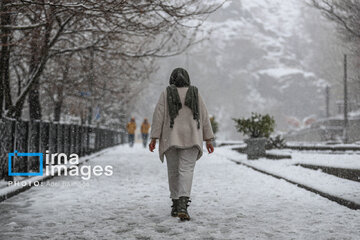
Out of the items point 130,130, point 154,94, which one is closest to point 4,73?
point 130,130

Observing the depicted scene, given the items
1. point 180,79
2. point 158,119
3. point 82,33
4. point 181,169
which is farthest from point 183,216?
point 82,33

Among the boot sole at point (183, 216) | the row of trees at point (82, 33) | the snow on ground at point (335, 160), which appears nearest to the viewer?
the boot sole at point (183, 216)

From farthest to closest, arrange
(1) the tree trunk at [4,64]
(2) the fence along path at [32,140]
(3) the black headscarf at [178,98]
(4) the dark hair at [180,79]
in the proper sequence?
(1) the tree trunk at [4,64] → (2) the fence along path at [32,140] → (4) the dark hair at [180,79] → (3) the black headscarf at [178,98]

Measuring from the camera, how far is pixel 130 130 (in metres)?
29.4

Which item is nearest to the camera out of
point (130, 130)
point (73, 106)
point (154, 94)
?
point (73, 106)

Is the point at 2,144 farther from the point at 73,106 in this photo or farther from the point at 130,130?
the point at 130,130

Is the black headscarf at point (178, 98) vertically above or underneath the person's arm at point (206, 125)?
above

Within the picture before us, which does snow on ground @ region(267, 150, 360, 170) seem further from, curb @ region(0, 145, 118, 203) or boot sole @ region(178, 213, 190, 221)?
curb @ region(0, 145, 118, 203)

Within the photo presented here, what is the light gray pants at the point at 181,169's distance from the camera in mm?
5838

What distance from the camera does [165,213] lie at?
20.3 feet

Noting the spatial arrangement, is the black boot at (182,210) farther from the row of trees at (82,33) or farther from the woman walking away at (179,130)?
the row of trees at (82,33)

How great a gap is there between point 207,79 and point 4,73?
14843 cm

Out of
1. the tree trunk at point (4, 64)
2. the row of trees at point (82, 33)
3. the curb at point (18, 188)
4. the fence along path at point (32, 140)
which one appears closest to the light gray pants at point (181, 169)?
the row of trees at point (82, 33)

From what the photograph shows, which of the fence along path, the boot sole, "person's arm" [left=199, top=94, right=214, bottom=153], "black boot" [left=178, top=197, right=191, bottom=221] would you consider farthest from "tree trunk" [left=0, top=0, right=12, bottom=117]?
the boot sole
